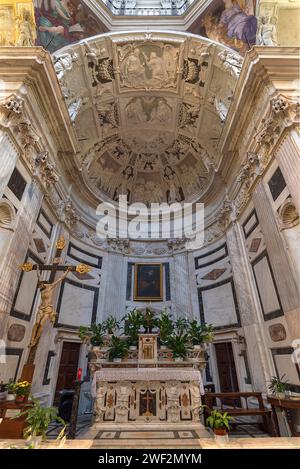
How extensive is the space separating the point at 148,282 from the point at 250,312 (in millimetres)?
5918

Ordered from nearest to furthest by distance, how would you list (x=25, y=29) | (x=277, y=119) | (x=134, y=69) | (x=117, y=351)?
(x=277, y=119) < (x=117, y=351) < (x=25, y=29) < (x=134, y=69)

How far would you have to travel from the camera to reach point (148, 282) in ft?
43.3

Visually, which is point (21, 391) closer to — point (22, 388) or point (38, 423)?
point (22, 388)

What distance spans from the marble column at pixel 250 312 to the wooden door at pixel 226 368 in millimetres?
1287

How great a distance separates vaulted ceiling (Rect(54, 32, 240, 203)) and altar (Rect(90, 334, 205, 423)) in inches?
362

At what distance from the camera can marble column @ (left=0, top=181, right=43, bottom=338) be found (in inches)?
246

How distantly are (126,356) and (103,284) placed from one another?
519 cm

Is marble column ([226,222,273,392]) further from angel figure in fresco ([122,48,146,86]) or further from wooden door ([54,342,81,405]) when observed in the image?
angel figure in fresco ([122,48,146,86])

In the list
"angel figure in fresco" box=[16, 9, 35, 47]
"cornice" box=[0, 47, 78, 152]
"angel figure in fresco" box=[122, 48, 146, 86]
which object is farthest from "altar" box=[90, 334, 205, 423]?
"angel figure in fresco" box=[122, 48, 146, 86]

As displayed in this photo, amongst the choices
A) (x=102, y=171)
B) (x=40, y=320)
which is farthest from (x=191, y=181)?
(x=40, y=320)

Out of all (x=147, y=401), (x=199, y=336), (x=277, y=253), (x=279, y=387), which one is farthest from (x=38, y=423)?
(x=277, y=253)

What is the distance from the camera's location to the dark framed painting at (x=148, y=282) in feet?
42.1

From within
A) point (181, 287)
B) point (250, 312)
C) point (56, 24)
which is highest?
point (56, 24)

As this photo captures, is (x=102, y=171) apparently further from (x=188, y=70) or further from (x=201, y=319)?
(x=201, y=319)
